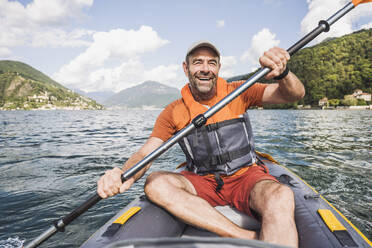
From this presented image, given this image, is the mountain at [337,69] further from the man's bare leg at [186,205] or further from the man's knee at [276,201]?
the man's bare leg at [186,205]

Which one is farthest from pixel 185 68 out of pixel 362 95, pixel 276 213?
pixel 362 95

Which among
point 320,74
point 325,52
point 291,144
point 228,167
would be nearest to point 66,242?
point 228,167

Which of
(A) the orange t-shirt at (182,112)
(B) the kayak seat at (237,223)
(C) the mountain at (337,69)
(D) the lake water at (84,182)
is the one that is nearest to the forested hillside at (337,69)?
(C) the mountain at (337,69)

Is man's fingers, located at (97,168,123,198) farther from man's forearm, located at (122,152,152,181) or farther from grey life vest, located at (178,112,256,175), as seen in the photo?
grey life vest, located at (178,112,256,175)

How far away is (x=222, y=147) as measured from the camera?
9.28 ft

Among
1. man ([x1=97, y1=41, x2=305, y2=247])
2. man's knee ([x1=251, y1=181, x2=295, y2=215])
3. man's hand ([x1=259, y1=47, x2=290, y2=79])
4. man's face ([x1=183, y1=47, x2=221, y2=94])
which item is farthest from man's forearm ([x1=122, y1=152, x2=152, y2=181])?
man's hand ([x1=259, y1=47, x2=290, y2=79])

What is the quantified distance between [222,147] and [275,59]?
1.23 meters

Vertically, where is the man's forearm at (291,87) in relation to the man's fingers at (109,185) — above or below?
above

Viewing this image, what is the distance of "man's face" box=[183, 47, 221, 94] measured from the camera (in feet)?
10.00

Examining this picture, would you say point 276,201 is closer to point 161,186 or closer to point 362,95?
point 161,186

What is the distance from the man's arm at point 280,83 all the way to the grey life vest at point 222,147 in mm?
596

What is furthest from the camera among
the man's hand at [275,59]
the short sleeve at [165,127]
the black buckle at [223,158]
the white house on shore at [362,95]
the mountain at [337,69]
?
the mountain at [337,69]

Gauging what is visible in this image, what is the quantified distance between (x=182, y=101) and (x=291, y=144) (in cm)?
820

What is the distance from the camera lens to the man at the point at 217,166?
2.05 metres
